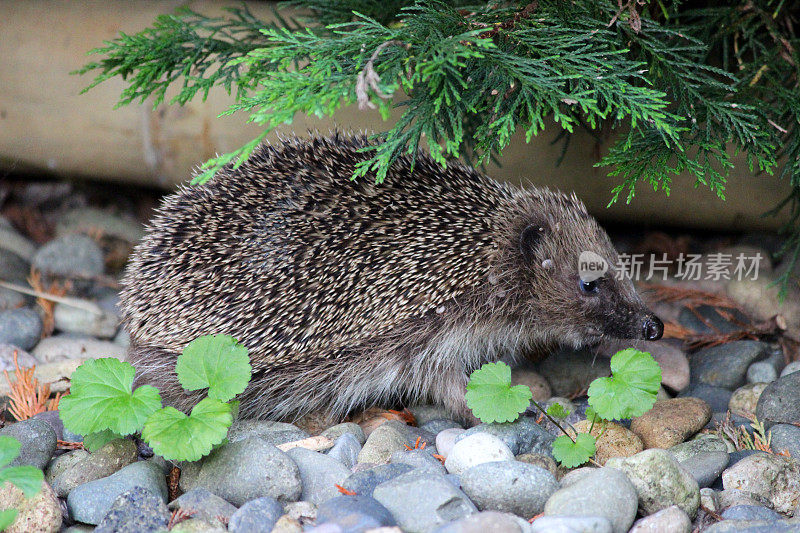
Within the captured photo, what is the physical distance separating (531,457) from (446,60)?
196 cm

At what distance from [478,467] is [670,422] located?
127 centimetres

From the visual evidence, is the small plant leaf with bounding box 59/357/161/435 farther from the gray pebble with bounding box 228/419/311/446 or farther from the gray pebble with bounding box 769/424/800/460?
the gray pebble with bounding box 769/424/800/460

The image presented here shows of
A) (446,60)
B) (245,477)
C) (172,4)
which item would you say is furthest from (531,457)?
(172,4)

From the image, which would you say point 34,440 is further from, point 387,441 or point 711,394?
point 711,394

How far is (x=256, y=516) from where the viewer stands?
3.12 m

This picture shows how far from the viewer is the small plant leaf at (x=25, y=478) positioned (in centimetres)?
291

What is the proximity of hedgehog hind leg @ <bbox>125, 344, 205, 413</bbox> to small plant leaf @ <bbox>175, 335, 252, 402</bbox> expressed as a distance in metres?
0.54

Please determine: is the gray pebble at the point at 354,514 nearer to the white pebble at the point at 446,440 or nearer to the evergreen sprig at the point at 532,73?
the white pebble at the point at 446,440

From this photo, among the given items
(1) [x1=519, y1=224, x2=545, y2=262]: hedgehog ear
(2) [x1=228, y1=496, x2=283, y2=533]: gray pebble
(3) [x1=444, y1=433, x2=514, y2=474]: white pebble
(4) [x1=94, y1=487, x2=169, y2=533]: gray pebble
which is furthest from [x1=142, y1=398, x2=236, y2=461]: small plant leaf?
(1) [x1=519, y1=224, x2=545, y2=262]: hedgehog ear

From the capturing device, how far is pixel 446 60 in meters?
3.38

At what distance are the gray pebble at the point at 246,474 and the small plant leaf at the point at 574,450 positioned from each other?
126cm

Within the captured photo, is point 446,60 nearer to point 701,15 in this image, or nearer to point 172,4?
point 701,15

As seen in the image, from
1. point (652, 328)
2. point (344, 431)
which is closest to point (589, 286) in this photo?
point (652, 328)

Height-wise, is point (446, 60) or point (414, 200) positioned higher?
point (446, 60)
